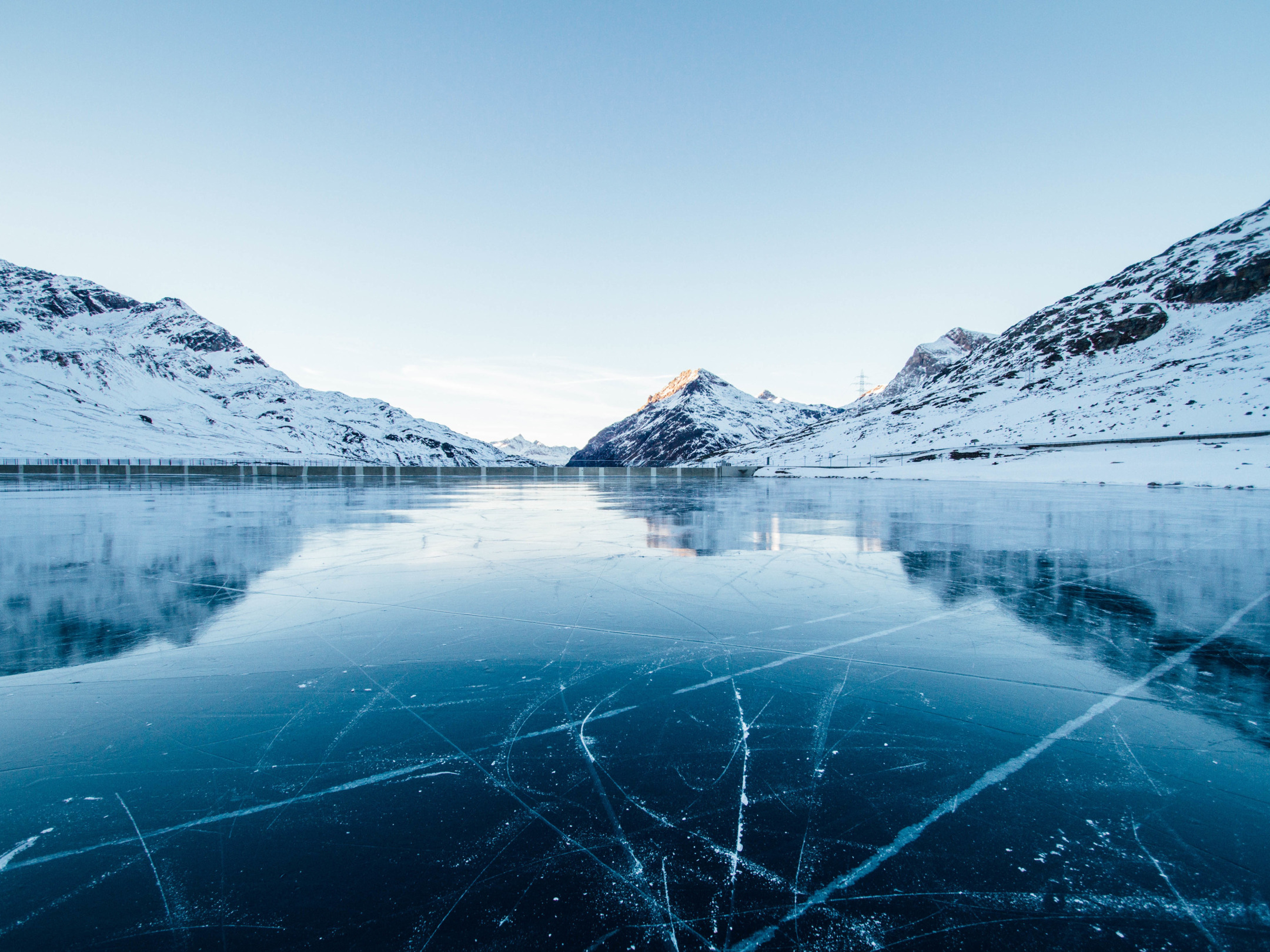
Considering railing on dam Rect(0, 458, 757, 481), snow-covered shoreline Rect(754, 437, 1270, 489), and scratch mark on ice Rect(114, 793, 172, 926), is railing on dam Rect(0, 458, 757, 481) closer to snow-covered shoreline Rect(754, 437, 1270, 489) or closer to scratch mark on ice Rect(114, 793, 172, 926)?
snow-covered shoreline Rect(754, 437, 1270, 489)

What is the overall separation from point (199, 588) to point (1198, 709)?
30.8 feet

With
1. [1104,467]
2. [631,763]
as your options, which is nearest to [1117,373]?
[1104,467]

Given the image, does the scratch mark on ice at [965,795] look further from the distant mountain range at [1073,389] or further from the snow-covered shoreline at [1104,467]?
the distant mountain range at [1073,389]

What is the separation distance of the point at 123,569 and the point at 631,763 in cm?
866

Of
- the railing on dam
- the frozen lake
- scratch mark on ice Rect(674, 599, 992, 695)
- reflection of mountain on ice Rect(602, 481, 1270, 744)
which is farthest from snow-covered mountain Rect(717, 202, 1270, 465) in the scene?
the frozen lake

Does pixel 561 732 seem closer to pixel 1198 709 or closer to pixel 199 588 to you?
pixel 1198 709

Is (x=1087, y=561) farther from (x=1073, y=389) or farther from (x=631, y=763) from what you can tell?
(x=1073, y=389)

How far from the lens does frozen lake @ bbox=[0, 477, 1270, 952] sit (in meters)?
2.08

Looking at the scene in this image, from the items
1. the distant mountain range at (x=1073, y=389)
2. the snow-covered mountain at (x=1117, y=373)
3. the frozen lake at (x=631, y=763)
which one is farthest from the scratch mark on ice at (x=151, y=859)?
the distant mountain range at (x=1073, y=389)

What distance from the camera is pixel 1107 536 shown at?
12492 millimetres

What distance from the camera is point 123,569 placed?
8117mm

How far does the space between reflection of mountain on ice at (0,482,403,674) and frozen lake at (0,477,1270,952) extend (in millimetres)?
80

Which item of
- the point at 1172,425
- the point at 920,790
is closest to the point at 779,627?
the point at 920,790

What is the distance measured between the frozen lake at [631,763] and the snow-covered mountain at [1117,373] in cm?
8520
